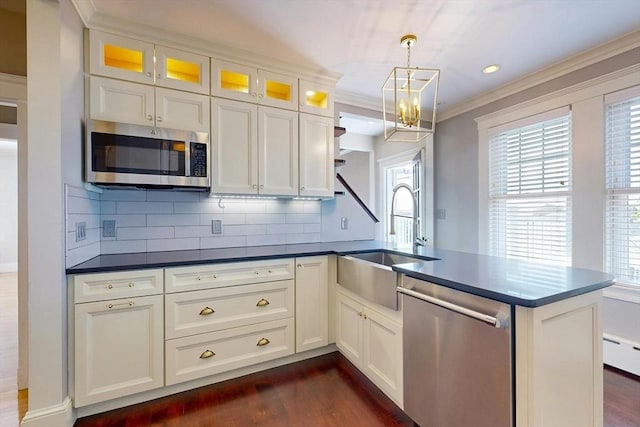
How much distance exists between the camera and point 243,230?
2697 mm

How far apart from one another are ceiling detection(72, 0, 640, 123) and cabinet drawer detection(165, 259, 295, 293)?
1.71 metres

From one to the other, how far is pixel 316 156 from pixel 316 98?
0.61 metres

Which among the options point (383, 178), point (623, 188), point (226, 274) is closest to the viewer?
point (226, 274)

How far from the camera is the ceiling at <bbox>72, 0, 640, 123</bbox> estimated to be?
6.09 ft

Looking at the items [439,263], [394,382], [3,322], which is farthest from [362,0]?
[3,322]

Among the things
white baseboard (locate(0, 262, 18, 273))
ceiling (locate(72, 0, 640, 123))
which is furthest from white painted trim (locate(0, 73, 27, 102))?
white baseboard (locate(0, 262, 18, 273))

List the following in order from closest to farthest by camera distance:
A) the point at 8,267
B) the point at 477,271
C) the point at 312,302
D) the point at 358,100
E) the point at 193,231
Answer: the point at 477,271
the point at 312,302
the point at 193,231
the point at 358,100
the point at 8,267

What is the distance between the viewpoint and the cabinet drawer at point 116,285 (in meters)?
1.67

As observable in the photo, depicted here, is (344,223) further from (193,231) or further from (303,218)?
(193,231)

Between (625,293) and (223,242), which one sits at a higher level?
(223,242)

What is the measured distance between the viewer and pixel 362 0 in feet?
5.95

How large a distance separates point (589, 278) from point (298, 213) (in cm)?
222

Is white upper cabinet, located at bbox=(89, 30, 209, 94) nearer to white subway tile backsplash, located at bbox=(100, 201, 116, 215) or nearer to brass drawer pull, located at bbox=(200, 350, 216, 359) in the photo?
white subway tile backsplash, located at bbox=(100, 201, 116, 215)

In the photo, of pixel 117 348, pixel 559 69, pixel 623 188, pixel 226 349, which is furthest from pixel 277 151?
pixel 623 188
